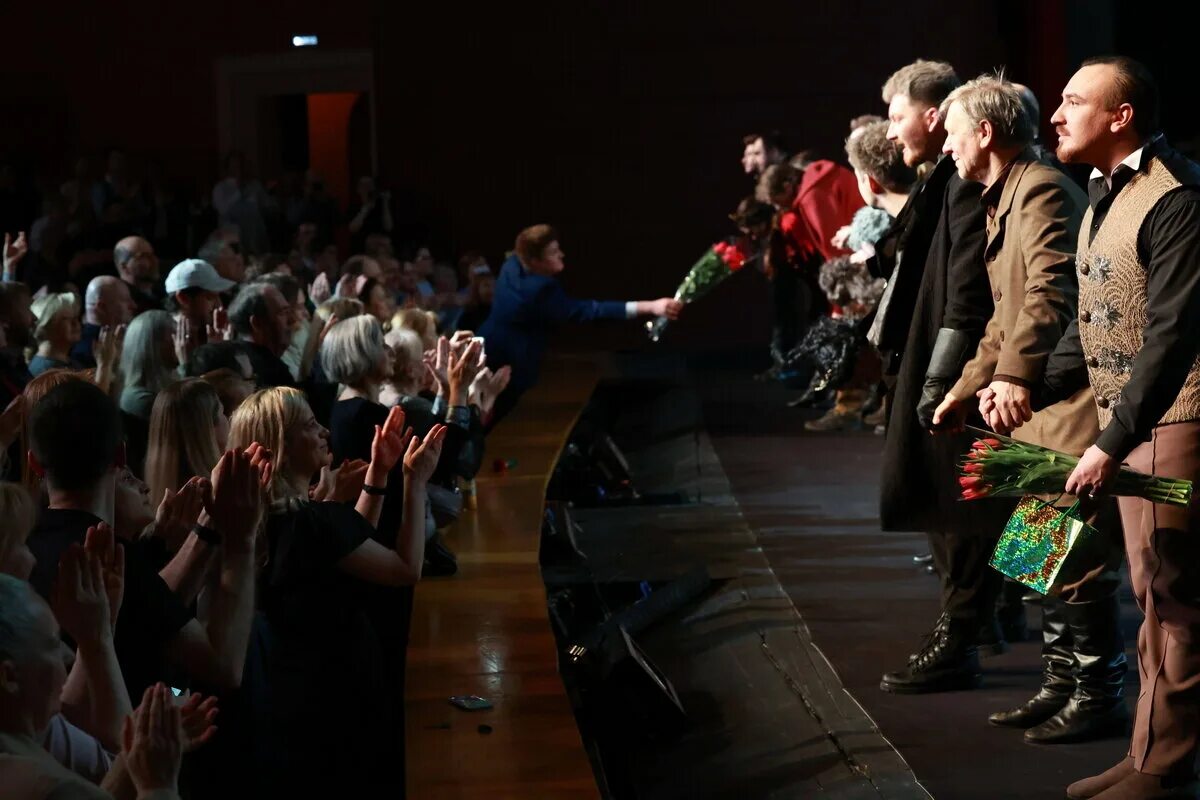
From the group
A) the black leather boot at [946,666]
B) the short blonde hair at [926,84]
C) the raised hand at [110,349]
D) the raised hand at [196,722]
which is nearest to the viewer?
the raised hand at [196,722]

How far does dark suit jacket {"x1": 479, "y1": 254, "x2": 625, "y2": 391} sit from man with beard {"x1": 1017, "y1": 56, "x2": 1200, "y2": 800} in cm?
495

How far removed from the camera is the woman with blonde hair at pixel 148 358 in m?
5.20

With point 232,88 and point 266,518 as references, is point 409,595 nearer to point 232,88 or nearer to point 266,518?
point 266,518

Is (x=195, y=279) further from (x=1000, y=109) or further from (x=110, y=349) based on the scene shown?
(x=1000, y=109)

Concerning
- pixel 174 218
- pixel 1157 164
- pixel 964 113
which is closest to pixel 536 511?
pixel 964 113

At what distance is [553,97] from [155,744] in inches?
543

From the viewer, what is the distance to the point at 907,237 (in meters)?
4.53

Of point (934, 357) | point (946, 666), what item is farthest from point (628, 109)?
point (934, 357)

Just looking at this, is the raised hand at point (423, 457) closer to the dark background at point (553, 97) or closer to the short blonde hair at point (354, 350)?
the short blonde hair at point (354, 350)

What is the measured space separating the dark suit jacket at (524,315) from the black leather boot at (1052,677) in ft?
14.2

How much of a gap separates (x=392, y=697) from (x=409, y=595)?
1.47ft

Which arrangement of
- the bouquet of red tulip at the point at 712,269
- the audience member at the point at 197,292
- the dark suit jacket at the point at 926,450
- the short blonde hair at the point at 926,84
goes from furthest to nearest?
1. the bouquet of red tulip at the point at 712,269
2. the audience member at the point at 197,292
3. the short blonde hair at the point at 926,84
4. the dark suit jacket at the point at 926,450

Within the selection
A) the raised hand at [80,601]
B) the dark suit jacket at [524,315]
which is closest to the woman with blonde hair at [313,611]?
the raised hand at [80,601]

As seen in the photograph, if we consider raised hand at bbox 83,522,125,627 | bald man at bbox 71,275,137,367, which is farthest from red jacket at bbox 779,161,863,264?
raised hand at bbox 83,522,125,627
